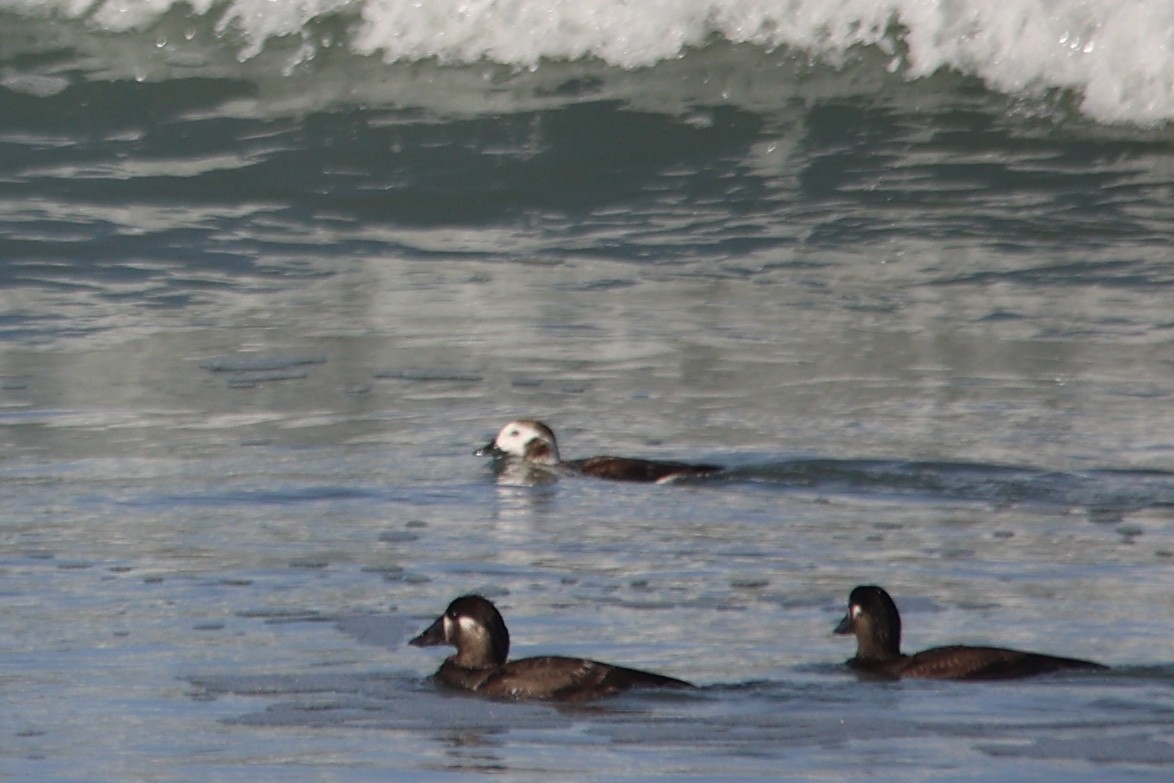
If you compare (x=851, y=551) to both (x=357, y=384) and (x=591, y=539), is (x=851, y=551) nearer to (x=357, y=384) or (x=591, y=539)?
(x=591, y=539)

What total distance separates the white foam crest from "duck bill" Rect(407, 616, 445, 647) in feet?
44.2

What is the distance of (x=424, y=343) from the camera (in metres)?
13.8

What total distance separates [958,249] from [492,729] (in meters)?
10.5

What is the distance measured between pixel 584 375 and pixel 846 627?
5494 mm

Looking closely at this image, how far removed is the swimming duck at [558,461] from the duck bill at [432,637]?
115 inches

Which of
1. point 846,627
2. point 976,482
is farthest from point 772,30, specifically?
point 846,627

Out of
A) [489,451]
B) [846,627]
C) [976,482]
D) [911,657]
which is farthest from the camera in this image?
[489,451]

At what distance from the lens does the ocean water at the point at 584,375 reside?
6.83 meters

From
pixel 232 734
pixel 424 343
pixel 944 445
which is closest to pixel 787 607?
pixel 232 734

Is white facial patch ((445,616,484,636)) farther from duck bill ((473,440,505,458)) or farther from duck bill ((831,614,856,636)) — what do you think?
duck bill ((473,440,505,458))

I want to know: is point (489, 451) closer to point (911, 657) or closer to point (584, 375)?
point (584, 375)

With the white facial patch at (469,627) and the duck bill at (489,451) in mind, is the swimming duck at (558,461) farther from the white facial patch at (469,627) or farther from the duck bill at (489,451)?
the white facial patch at (469,627)

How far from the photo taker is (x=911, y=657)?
727 centimetres

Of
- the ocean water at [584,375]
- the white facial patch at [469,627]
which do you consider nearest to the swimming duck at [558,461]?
the ocean water at [584,375]
